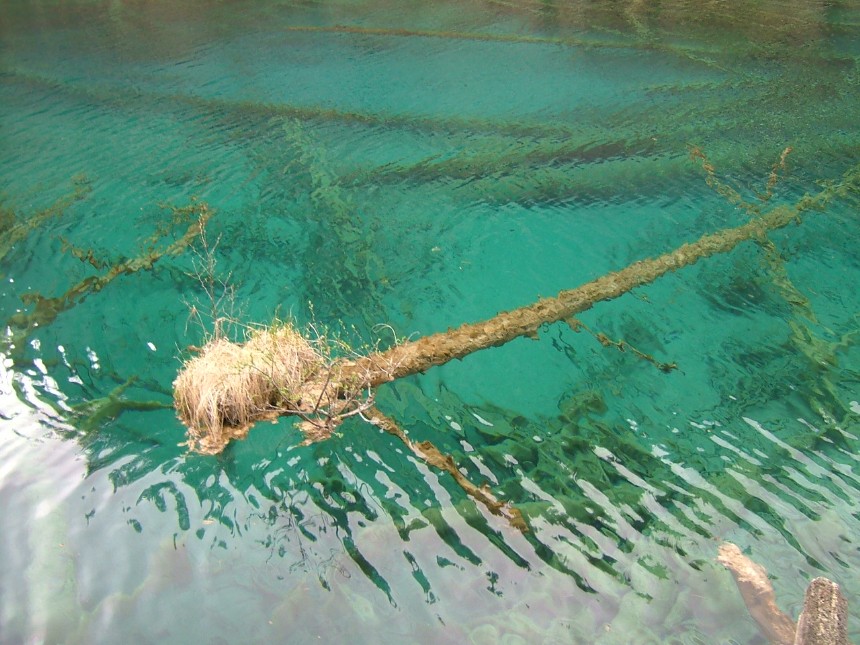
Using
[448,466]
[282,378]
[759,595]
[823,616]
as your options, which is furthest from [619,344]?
[823,616]

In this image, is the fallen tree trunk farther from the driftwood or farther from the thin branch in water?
the driftwood

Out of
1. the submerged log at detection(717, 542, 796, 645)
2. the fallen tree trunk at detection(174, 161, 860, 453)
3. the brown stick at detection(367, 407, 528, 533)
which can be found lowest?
the submerged log at detection(717, 542, 796, 645)

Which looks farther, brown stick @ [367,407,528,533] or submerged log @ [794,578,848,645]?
brown stick @ [367,407,528,533]

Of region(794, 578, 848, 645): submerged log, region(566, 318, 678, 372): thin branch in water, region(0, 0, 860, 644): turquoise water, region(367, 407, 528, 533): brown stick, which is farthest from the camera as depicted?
region(566, 318, 678, 372): thin branch in water

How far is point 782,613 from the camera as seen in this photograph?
10.7 ft

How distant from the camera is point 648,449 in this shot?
164 inches

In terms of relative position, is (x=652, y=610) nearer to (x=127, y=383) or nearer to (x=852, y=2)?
(x=127, y=383)

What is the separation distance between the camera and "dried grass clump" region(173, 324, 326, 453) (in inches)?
163

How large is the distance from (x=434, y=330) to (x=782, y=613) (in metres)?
2.55

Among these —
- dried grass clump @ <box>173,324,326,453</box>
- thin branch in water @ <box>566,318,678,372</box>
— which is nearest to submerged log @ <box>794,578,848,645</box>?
thin branch in water @ <box>566,318,678,372</box>

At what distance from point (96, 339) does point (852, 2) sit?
40.3 ft

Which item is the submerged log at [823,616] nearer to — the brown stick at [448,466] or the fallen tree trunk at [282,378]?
the brown stick at [448,466]

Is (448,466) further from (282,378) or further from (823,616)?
(823,616)

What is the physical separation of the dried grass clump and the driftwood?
7.20 feet
